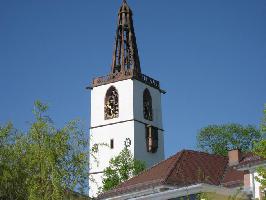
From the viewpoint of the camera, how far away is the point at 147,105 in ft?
269

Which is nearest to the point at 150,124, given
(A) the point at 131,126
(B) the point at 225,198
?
(A) the point at 131,126

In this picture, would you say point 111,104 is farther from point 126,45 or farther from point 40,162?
point 40,162

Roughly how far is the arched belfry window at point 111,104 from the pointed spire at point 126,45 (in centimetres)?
341

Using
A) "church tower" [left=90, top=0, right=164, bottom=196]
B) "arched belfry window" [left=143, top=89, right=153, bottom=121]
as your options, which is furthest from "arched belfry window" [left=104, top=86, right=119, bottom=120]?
"arched belfry window" [left=143, top=89, right=153, bottom=121]

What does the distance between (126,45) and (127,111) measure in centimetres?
1116

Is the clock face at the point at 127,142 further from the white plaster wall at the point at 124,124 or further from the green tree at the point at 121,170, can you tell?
the green tree at the point at 121,170

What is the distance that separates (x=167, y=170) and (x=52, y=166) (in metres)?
16.0

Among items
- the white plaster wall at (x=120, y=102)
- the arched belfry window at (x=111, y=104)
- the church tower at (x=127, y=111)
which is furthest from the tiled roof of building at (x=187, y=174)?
the arched belfry window at (x=111, y=104)

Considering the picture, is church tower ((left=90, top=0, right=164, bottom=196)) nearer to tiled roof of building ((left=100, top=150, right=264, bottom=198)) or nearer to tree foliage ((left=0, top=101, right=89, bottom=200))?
tiled roof of building ((left=100, top=150, right=264, bottom=198))

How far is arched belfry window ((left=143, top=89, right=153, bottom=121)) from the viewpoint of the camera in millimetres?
81156

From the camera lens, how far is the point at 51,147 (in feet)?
82.1

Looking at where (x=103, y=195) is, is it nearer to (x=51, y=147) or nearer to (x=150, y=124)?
(x=51, y=147)

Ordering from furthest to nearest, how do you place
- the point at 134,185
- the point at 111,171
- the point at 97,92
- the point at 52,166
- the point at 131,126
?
1. the point at 97,92
2. the point at 131,126
3. the point at 111,171
4. the point at 134,185
5. the point at 52,166

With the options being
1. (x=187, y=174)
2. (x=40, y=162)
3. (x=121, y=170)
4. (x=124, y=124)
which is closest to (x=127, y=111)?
(x=124, y=124)
